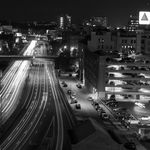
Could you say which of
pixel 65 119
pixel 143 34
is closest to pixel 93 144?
pixel 65 119

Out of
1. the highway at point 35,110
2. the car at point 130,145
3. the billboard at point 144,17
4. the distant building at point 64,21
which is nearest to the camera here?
the car at point 130,145

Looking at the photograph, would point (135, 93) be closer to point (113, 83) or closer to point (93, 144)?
point (113, 83)

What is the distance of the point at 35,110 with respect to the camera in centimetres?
1727

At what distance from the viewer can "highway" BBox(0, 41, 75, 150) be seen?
1256 cm

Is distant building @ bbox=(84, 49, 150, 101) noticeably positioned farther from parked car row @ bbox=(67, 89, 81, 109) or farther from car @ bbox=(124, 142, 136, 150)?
car @ bbox=(124, 142, 136, 150)

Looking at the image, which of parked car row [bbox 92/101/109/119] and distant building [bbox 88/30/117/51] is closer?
parked car row [bbox 92/101/109/119]

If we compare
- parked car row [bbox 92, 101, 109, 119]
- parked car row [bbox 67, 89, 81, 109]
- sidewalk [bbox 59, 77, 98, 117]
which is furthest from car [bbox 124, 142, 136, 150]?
parked car row [bbox 67, 89, 81, 109]

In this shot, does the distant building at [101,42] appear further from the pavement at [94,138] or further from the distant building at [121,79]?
the pavement at [94,138]

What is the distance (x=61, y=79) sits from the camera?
2747 centimetres

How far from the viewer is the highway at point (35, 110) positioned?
1256cm

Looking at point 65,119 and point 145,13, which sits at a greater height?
point 145,13

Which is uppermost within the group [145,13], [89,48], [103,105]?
[145,13]

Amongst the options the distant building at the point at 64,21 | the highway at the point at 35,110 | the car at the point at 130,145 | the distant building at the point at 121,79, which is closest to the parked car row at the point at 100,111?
the highway at the point at 35,110

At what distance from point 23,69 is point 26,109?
1561 centimetres
